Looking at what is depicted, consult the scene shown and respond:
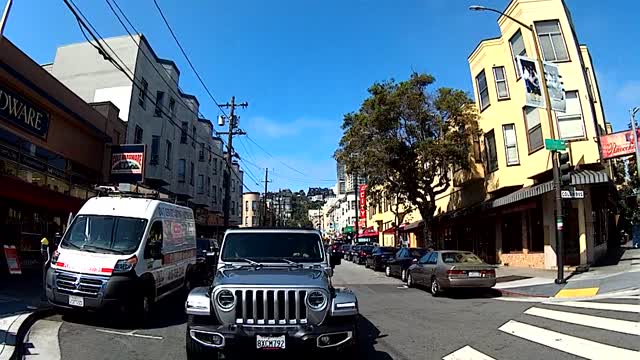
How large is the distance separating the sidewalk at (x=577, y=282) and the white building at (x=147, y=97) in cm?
1479

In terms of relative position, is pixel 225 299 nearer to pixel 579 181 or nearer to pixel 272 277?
pixel 272 277

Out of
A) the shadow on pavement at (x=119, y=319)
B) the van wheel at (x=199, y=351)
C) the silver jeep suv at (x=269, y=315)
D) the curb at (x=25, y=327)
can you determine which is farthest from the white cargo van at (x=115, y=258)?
the van wheel at (x=199, y=351)

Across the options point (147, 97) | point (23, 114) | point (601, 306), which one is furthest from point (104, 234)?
point (147, 97)

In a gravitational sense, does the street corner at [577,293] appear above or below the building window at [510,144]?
below

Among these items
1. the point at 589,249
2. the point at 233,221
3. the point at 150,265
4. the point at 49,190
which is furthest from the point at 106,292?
the point at 233,221

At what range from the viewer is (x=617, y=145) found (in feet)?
64.5

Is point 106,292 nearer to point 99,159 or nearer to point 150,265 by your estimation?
point 150,265

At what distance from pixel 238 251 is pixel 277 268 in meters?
1.02

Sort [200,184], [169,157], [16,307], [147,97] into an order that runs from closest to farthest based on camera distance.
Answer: [16,307], [147,97], [169,157], [200,184]

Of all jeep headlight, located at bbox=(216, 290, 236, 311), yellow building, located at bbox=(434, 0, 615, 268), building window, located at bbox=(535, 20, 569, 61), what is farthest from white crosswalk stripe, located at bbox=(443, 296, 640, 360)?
building window, located at bbox=(535, 20, 569, 61)

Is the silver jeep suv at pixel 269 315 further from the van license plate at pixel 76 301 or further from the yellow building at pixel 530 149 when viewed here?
the yellow building at pixel 530 149

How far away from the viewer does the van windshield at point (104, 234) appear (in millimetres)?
10430

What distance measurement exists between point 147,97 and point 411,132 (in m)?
14.6

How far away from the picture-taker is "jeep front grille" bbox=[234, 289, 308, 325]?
6.05 meters
